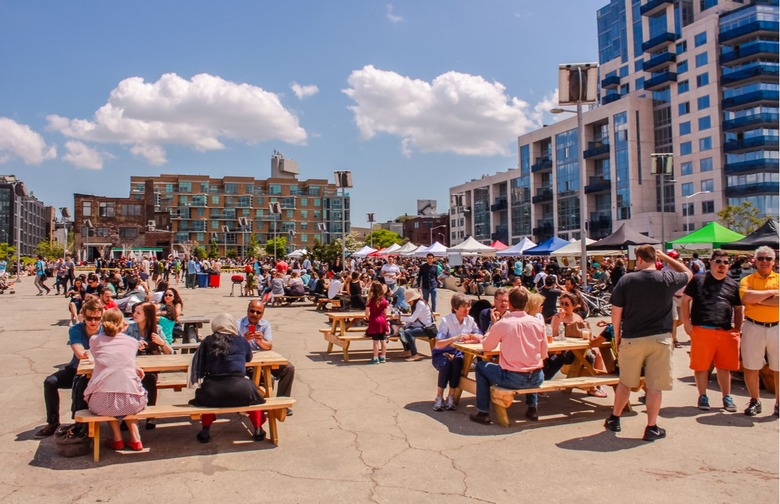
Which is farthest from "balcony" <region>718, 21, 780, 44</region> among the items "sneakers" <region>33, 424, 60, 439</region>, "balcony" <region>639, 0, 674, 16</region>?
"sneakers" <region>33, 424, 60, 439</region>

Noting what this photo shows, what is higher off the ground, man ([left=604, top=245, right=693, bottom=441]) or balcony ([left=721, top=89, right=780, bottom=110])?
balcony ([left=721, top=89, right=780, bottom=110])

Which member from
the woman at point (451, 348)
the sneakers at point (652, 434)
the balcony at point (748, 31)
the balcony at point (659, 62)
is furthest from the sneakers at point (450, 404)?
the balcony at point (659, 62)

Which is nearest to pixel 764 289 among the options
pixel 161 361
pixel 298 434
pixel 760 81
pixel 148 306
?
pixel 298 434

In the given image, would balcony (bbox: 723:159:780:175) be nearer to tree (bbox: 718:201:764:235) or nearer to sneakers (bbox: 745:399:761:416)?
tree (bbox: 718:201:764:235)

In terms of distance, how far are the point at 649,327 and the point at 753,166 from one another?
2388 inches

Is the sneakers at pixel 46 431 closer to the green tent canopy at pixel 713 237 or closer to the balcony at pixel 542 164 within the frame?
the green tent canopy at pixel 713 237

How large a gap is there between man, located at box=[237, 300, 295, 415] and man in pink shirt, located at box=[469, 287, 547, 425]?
222 cm

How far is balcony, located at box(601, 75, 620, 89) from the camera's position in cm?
7731

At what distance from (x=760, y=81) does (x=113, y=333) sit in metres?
66.6

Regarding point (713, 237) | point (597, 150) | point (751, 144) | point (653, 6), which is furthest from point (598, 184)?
point (713, 237)

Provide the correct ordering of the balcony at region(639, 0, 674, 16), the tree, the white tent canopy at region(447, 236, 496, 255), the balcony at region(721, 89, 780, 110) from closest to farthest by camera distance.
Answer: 1. the white tent canopy at region(447, 236, 496, 255)
2. the tree
3. the balcony at region(721, 89, 780, 110)
4. the balcony at region(639, 0, 674, 16)

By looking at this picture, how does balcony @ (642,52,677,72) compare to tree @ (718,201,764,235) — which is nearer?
tree @ (718,201,764,235)

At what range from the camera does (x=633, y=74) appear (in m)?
74.8

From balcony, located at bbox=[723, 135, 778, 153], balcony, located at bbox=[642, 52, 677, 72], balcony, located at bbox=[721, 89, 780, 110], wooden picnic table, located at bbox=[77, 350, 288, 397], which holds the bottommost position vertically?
wooden picnic table, located at bbox=[77, 350, 288, 397]
